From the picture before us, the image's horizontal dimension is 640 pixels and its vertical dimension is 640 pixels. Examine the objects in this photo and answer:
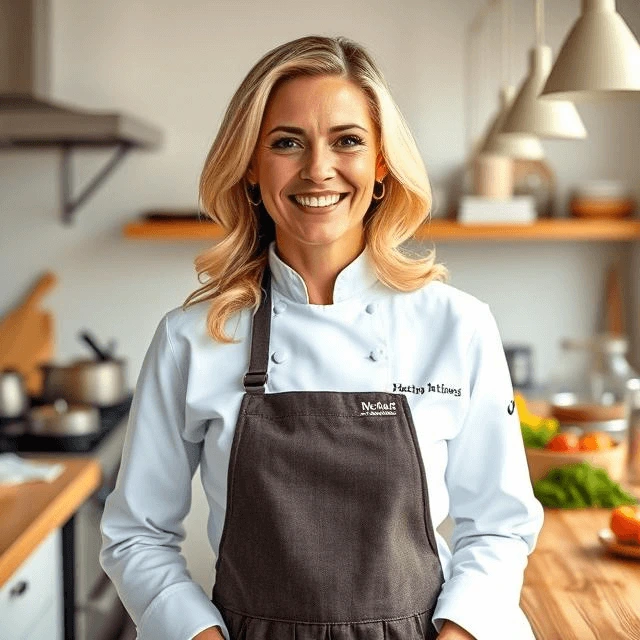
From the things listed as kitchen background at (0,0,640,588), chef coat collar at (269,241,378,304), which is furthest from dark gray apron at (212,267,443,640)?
kitchen background at (0,0,640,588)

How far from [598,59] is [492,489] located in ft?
2.46

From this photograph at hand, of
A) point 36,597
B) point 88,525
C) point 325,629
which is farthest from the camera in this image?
point 88,525

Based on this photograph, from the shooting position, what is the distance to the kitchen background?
14.0 ft

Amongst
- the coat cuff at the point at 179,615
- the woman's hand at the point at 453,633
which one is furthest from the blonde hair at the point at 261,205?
the woman's hand at the point at 453,633

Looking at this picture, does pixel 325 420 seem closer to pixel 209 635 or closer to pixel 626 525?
pixel 209 635

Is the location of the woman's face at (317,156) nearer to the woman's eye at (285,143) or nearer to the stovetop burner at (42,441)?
the woman's eye at (285,143)

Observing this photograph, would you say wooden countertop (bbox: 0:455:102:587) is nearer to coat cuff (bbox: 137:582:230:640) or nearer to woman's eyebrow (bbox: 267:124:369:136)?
coat cuff (bbox: 137:582:230:640)

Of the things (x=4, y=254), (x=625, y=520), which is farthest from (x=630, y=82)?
(x=4, y=254)

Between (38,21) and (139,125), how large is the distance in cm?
48

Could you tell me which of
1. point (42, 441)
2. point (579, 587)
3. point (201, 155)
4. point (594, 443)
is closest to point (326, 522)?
point (579, 587)

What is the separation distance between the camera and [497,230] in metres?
4.10

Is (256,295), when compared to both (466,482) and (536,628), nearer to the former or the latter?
(466,482)

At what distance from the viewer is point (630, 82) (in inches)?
70.3

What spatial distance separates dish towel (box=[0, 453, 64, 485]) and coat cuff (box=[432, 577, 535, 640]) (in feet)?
4.84
